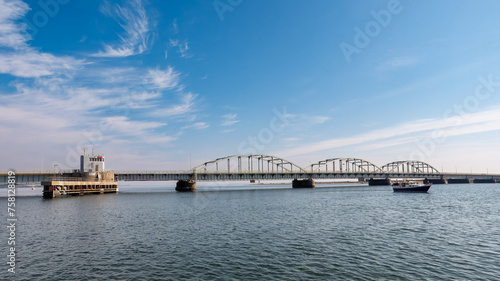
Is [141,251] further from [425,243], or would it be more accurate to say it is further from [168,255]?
[425,243]

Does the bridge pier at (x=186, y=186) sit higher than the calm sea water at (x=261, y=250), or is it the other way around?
the calm sea water at (x=261, y=250)

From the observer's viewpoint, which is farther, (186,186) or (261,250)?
(186,186)

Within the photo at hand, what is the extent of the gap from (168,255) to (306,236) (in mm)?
15665

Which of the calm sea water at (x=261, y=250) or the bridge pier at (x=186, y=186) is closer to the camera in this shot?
the calm sea water at (x=261, y=250)

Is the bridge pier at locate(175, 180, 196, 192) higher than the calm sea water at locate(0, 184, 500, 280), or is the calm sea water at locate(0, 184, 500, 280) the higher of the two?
the calm sea water at locate(0, 184, 500, 280)

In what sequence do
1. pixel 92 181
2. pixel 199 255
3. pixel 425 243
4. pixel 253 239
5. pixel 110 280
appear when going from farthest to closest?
pixel 92 181 → pixel 253 239 → pixel 425 243 → pixel 199 255 → pixel 110 280

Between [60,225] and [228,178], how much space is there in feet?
424

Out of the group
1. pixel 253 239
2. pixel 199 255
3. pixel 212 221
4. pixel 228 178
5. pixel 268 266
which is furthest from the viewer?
pixel 228 178

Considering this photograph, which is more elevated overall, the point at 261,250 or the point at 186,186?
the point at 261,250

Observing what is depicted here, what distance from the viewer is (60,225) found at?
1622 inches

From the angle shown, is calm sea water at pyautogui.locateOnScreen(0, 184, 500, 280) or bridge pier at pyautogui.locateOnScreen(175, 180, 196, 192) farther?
bridge pier at pyautogui.locateOnScreen(175, 180, 196, 192)

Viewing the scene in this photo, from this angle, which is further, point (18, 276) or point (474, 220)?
point (474, 220)

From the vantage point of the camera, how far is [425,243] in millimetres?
28641

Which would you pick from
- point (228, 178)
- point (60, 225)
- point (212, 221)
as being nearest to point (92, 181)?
point (228, 178)
